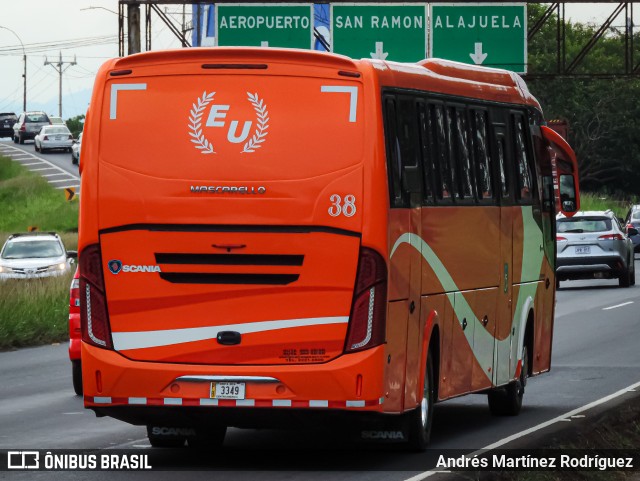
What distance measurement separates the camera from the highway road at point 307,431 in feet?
39.9

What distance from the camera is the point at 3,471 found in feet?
38.9

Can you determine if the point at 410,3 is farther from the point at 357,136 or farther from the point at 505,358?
the point at 357,136

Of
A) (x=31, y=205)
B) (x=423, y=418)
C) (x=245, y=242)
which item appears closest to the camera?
(x=245, y=242)

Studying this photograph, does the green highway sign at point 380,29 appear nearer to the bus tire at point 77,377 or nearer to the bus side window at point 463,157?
the bus tire at point 77,377

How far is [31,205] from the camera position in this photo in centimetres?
8281

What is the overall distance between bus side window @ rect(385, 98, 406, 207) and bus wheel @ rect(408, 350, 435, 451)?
1587mm

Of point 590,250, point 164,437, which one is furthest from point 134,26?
point 164,437

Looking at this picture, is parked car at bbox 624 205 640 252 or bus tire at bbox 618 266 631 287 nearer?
bus tire at bbox 618 266 631 287

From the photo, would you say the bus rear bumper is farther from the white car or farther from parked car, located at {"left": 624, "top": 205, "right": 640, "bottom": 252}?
parked car, located at {"left": 624, "top": 205, "right": 640, "bottom": 252}

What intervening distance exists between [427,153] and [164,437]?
291cm

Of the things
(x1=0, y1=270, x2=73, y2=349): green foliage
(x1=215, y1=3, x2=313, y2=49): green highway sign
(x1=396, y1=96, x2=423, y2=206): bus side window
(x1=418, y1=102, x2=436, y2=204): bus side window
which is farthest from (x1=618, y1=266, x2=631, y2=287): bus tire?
(x1=396, y1=96, x2=423, y2=206): bus side window

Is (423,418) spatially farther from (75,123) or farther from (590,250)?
(75,123)

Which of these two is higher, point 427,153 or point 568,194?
point 427,153

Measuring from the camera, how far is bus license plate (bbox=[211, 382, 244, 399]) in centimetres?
1142
